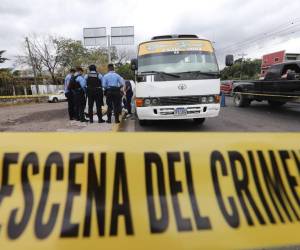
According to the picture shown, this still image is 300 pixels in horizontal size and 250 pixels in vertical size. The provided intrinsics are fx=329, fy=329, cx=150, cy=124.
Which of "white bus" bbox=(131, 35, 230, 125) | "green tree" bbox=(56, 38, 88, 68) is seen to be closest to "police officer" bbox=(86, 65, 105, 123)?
"white bus" bbox=(131, 35, 230, 125)

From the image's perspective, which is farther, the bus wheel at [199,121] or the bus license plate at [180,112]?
the bus wheel at [199,121]

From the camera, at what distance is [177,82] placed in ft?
27.1

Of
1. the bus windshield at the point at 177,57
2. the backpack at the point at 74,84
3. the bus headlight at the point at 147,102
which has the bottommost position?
the bus headlight at the point at 147,102

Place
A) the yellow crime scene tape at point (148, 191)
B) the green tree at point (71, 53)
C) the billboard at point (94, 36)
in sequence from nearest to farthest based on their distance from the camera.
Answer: the yellow crime scene tape at point (148, 191)
the billboard at point (94, 36)
the green tree at point (71, 53)

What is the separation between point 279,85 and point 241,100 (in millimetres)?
4281

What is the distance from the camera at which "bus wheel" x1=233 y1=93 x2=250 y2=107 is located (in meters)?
15.6

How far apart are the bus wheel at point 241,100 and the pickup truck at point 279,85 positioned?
886 mm

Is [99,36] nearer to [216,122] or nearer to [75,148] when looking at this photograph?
[216,122]

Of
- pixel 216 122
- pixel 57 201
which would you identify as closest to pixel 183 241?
pixel 57 201

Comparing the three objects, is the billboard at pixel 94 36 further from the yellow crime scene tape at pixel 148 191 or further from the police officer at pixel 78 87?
the yellow crime scene tape at pixel 148 191

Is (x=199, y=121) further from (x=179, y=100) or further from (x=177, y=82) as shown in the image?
(x=177, y=82)

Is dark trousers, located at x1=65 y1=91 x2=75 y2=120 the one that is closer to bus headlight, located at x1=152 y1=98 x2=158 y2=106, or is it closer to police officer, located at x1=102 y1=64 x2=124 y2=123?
police officer, located at x1=102 y1=64 x2=124 y2=123

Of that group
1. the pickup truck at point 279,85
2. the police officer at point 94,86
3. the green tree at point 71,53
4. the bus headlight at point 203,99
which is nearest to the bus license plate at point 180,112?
the bus headlight at point 203,99

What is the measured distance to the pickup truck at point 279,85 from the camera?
10.9 meters
